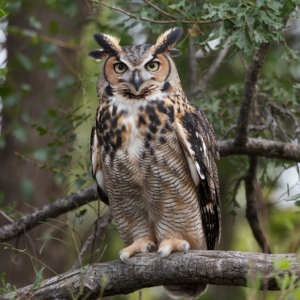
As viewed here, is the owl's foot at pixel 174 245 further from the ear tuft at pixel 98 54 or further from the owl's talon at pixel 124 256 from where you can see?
the ear tuft at pixel 98 54

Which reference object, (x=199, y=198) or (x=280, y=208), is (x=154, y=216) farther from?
(x=280, y=208)

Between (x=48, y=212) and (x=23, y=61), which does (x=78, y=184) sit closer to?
(x=48, y=212)

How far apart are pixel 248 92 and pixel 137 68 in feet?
2.84

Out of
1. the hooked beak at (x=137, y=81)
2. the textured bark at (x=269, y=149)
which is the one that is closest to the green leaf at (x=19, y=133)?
the hooked beak at (x=137, y=81)

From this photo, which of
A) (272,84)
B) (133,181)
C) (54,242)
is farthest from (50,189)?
(272,84)

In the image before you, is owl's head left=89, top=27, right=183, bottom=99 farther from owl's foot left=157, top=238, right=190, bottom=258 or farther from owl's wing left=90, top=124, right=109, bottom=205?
owl's foot left=157, top=238, right=190, bottom=258

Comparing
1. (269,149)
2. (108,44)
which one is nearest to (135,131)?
(108,44)

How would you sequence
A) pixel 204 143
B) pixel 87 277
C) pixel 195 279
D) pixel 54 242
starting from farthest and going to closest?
pixel 54 242 < pixel 204 143 < pixel 87 277 < pixel 195 279

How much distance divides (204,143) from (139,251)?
814 millimetres

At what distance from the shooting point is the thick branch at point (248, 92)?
101 inches

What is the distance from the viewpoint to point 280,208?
170 inches

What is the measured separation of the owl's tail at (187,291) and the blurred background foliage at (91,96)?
508 millimetres

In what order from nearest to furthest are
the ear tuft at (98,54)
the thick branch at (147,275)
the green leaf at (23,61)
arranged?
the thick branch at (147,275) < the ear tuft at (98,54) < the green leaf at (23,61)

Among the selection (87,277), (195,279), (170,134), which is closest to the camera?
(195,279)
